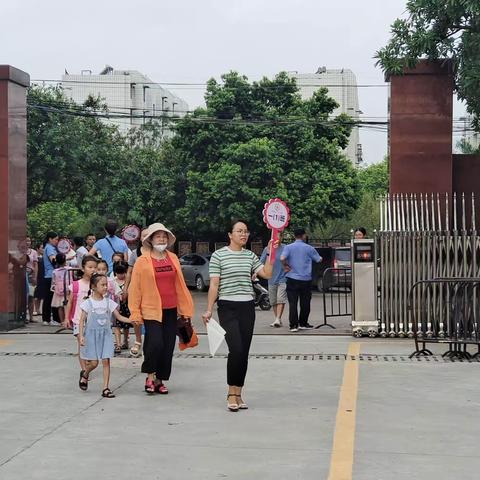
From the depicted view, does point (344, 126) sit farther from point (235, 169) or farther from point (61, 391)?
point (61, 391)

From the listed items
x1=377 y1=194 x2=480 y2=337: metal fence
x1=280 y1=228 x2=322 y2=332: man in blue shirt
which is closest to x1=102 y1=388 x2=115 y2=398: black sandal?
x1=377 y1=194 x2=480 y2=337: metal fence

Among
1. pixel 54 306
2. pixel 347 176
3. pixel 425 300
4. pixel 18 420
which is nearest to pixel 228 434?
pixel 18 420

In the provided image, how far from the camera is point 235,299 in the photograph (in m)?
8.39

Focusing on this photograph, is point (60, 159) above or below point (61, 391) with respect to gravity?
above

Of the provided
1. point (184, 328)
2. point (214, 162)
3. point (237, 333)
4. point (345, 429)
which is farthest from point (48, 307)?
point (214, 162)

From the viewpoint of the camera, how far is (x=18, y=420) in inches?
301

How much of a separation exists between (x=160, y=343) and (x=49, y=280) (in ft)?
26.8

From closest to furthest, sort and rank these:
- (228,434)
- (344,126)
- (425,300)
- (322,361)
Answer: (228,434) < (322,361) < (425,300) < (344,126)

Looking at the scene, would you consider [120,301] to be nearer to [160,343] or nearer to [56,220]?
[160,343]

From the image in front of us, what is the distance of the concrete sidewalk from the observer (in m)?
6.16

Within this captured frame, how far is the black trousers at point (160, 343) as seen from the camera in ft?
29.2

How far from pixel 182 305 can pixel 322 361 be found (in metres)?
2.76

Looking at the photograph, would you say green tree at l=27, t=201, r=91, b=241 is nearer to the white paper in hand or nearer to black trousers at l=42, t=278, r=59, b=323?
black trousers at l=42, t=278, r=59, b=323

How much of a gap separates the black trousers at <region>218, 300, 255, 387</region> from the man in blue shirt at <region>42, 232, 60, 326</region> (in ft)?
27.8
